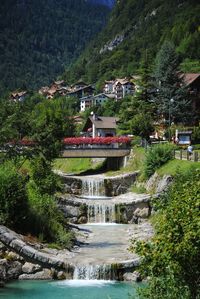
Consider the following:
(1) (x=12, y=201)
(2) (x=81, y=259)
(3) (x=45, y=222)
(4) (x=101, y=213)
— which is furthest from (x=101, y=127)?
(2) (x=81, y=259)

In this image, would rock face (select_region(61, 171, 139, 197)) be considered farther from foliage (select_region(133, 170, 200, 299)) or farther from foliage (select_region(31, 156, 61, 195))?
foliage (select_region(133, 170, 200, 299))

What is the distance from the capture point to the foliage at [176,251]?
10.9 meters

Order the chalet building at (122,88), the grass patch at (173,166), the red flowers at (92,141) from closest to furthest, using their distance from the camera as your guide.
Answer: the grass patch at (173,166), the red flowers at (92,141), the chalet building at (122,88)

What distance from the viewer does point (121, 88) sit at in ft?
488

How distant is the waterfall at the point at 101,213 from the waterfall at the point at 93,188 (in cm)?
870

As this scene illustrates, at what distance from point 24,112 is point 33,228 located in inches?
544

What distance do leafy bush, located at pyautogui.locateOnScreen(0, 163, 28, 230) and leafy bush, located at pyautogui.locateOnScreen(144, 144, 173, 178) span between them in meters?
19.9

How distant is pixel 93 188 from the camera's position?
5184cm

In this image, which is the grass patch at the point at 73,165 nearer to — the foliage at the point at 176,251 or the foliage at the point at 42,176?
the foliage at the point at 42,176

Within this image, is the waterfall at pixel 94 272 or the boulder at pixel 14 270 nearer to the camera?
the boulder at pixel 14 270

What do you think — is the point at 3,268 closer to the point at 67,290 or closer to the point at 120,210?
the point at 67,290

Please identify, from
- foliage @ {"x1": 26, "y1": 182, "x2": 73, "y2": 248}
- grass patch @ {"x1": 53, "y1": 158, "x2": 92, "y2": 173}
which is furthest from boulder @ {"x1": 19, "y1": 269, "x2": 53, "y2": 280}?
grass patch @ {"x1": 53, "y1": 158, "x2": 92, "y2": 173}

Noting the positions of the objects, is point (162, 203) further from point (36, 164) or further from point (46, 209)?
point (36, 164)

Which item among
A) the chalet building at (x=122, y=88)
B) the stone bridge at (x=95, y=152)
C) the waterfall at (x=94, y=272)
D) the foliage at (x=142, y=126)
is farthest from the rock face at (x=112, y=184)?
the chalet building at (x=122, y=88)
